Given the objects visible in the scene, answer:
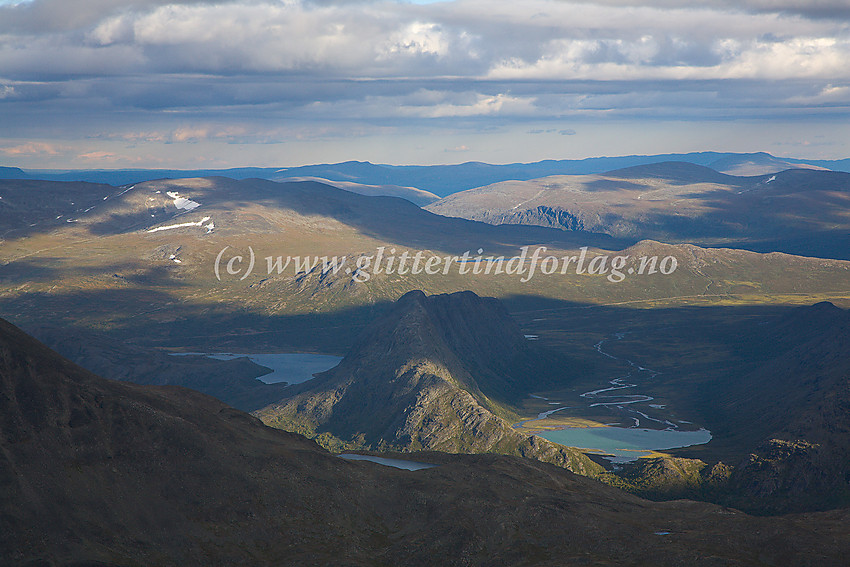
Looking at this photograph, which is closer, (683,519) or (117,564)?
(117,564)

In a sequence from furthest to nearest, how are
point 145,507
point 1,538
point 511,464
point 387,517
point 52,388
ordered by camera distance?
point 511,464 → point 387,517 → point 52,388 → point 145,507 → point 1,538

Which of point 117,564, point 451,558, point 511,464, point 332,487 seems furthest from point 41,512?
point 511,464

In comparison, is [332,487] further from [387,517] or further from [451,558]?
[451,558]

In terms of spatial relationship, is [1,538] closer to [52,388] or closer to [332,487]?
[52,388]

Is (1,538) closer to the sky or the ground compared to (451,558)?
closer to the sky

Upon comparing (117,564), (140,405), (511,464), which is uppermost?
(140,405)

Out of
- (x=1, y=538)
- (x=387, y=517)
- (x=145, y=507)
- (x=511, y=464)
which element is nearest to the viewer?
(x=1, y=538)
